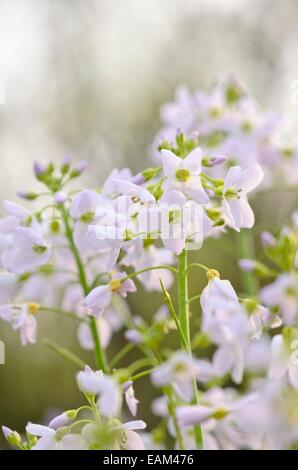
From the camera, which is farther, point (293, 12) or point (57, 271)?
point (293, 12)

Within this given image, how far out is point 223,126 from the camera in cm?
215

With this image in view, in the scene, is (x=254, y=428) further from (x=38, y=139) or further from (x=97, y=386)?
(x=38, y=139)

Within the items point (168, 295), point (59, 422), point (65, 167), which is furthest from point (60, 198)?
point (59, 422)

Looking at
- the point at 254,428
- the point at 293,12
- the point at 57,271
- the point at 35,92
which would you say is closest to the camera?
the point at 254,428

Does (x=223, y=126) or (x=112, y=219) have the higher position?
(x=223, y=126)

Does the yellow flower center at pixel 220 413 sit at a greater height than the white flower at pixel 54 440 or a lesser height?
greater

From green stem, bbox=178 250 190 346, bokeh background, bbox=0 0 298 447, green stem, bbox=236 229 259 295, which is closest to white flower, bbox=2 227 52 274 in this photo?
green stem, bbox=178 250 190 346

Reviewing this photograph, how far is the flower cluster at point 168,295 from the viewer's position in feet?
2.76

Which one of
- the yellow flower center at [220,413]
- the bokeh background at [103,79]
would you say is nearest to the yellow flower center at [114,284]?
the yellow flower center at [220,413]

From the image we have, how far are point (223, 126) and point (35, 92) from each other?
2.26 metres

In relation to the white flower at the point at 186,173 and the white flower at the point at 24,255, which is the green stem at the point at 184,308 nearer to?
the white flower at the point at 186,173

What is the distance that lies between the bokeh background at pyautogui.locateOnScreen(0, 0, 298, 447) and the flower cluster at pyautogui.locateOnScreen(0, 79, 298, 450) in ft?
6.69

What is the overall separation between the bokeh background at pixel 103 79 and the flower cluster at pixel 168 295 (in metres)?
2.04
